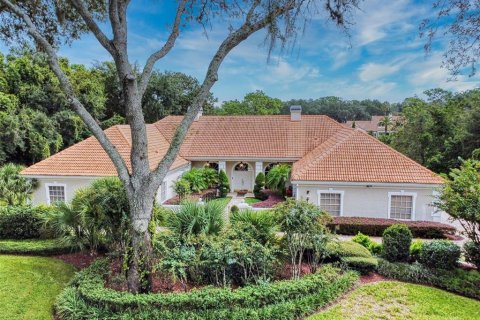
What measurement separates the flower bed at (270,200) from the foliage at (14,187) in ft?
42.1

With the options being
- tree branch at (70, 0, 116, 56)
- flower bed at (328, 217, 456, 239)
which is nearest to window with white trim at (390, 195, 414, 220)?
flower bed at (328, 217, 456, 239)

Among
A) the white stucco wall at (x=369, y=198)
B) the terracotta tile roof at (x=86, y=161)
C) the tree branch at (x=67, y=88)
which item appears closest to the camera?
the tree branch at (x=67, y=88)

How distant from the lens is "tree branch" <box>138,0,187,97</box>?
328 inches

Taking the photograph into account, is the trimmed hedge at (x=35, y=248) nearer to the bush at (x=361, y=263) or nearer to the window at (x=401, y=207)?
the bush at (x=361, y=263)

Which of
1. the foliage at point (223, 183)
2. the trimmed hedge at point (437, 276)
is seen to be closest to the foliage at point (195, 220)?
the trimmed hedge at point (437, 276)

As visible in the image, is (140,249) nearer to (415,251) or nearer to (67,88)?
(67,88)

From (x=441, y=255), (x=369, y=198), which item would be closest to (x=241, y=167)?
(x=369, y=198)

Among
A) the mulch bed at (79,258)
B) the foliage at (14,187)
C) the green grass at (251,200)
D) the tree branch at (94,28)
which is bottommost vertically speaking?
the green grass at (251,200)

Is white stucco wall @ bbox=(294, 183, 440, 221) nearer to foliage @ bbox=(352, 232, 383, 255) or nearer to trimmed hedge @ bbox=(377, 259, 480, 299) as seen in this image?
foliage @ bbox=(352, 232, 383, 255)

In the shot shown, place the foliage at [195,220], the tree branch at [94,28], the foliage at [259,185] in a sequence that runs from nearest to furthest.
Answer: the tree branch at [94,28], the foliage at [195,220], the foliage at [259,185]

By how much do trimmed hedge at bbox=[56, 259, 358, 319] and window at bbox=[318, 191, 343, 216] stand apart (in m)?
8.53

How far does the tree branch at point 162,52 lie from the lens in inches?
328

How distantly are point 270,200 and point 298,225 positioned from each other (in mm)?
11071

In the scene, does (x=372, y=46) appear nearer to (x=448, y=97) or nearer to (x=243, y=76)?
(x=243, y=76)
